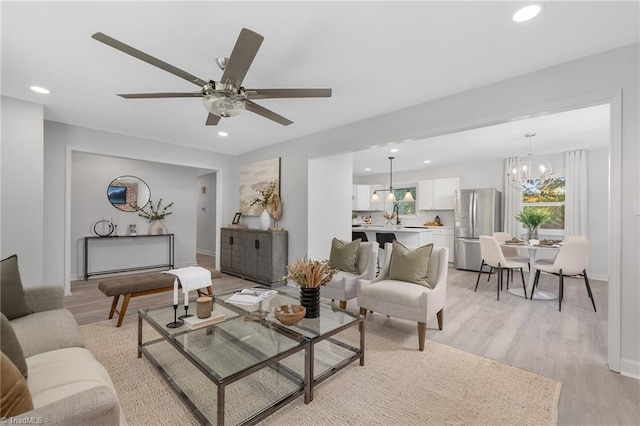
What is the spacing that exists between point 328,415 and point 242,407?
0.53 meters

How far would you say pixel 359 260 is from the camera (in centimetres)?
355

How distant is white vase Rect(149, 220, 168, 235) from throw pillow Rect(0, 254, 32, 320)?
13.7 ft

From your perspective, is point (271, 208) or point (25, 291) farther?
point (271, 208)

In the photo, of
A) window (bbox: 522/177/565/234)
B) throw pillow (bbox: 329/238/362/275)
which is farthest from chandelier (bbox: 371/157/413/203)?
throw pillow (bbox: 329/238/362/275)

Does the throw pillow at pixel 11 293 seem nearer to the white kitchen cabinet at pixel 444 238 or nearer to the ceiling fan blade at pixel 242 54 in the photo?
the ceiling fan blade at pixel 242 54

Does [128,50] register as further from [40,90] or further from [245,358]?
[40,90]

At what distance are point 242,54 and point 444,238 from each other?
6606 millimetres

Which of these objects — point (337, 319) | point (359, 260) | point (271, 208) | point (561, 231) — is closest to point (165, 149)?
point (271, 208)

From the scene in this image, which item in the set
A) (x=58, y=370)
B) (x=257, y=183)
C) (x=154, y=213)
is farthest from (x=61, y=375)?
(x=154, y=213)

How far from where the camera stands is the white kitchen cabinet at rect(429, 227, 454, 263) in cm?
690

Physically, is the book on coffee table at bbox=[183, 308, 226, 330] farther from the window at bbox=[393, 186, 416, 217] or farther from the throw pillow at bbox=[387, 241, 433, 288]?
the window at bbox=[393, 186, 416, 217]

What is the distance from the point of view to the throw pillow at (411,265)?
2848mm

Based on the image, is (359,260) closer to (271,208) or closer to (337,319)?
(337,319)

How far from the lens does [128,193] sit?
228 inches
